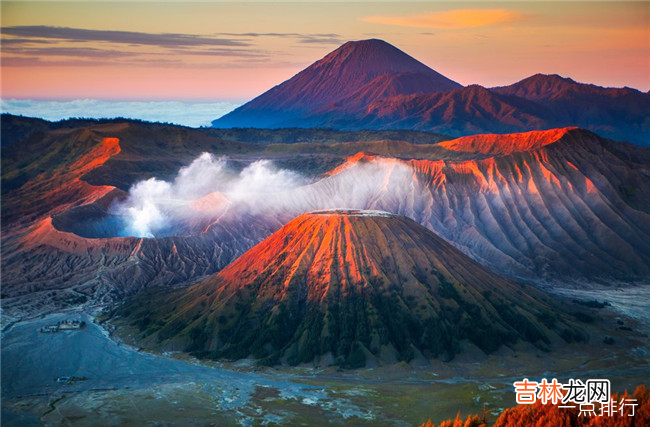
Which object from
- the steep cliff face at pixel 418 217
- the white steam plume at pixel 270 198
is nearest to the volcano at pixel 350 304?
the steep cliff face at pixel 418 217

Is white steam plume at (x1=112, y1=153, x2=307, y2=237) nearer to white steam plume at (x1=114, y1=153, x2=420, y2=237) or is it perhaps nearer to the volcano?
white steam plume at (x1=114, y1=153, x2=420, y2=237)

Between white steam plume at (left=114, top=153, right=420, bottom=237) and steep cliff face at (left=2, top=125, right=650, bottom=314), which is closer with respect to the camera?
steep cliff face at (left=2, top=125, right=650, bottom=314)

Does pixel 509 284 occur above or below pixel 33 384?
above

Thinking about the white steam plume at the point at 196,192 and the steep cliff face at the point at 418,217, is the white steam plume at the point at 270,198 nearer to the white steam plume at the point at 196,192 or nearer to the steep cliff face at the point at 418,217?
the white steam plume at the point at 196,192

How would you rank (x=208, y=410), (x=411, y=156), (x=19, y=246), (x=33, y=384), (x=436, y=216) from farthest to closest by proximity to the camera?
(x=411, y=156)
(x=436, y=216)
(x=19, y=246)
(x=33, y=384)
(x=208, y=410)

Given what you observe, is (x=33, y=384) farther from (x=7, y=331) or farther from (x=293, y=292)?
(x=293, y=292)

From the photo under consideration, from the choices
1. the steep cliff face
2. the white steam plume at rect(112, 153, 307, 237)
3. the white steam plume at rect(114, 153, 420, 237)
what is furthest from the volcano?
the white steam plume at rect(112, 153, 307, 237)

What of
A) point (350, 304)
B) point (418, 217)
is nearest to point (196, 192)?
point (418, 217)

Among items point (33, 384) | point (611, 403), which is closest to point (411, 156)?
point (33, 384)
